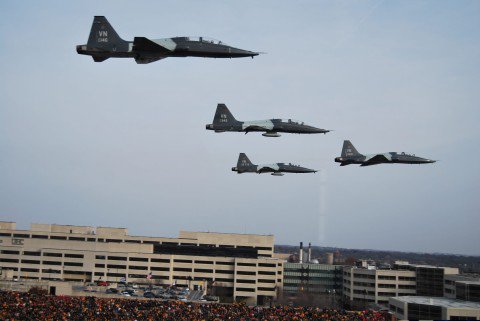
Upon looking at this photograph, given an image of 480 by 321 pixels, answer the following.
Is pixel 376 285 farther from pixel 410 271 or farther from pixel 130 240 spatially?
pixel 130 240

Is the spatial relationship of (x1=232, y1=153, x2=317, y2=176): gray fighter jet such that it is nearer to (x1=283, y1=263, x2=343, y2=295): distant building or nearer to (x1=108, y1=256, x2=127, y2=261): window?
(x1=108, y1=256, x2=127, y2=261): window

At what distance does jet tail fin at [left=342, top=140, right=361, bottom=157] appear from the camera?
8081 centimetres

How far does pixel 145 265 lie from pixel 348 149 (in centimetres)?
6911

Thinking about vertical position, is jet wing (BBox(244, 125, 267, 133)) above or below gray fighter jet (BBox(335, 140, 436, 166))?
above

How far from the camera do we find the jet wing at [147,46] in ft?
163

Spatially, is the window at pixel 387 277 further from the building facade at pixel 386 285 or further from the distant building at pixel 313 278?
the distant building at pixel 313 278

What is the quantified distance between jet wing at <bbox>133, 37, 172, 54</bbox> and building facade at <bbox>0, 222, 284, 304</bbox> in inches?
3358

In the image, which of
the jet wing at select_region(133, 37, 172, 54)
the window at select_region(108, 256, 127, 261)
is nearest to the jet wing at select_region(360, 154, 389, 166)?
the jet wing at select_region(133, 37, 172, 54)

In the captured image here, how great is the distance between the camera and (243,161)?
3558 inches

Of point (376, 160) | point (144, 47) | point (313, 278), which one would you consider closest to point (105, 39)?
point (144, 47)

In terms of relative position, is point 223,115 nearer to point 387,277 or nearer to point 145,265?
point 145,265

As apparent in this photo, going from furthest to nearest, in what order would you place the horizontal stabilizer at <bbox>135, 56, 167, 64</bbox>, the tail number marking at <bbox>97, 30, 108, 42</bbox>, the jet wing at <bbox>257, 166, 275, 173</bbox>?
the jet wing at <bbox>257, 166, 275, 173</bbox> < the horizontal stabilizer at <bbox>135, 56, 167, 64</bbox> < the tail number marking at <bbox>97, 30, 108, 42</bbox>

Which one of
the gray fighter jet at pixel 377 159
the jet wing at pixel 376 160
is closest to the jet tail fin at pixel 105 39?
the gray fighter jet at pixel 377 159

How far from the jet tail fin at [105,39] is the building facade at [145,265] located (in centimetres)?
8551
